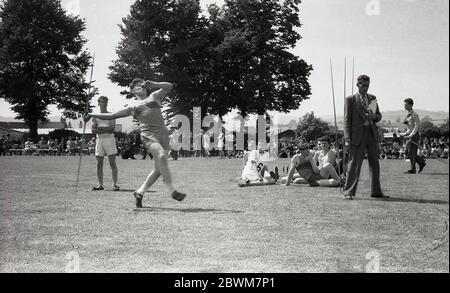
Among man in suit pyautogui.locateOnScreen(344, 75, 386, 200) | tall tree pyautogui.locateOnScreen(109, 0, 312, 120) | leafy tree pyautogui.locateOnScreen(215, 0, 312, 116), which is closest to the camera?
tall tree pyautogui.locateOnScreen(109, 0, 312, 120)

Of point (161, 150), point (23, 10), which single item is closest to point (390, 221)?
point (161, 150)

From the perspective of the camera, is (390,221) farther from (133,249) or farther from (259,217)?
(133,249)

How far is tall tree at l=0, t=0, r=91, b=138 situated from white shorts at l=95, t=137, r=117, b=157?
2740mm

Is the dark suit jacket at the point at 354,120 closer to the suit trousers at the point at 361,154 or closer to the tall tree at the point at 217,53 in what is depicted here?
the suit trousers at the point at 361,154

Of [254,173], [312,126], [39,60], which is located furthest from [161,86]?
[312,126]

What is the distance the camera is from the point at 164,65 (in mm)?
7191

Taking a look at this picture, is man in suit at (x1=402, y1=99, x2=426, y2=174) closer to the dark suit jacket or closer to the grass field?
the dark suit jacket

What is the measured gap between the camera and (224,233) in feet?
21.1

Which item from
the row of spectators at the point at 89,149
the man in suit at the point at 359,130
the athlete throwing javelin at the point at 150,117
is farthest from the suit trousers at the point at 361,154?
the row of spectators at the point at 89,149

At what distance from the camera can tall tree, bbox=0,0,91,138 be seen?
320 inches

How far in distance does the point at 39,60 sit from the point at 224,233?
482 centimetres

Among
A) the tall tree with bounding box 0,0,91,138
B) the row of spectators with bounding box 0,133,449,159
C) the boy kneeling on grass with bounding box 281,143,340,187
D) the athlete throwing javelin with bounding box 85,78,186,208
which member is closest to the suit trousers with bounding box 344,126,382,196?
the boy kneeling on grass with bounding box 281,143,340,187

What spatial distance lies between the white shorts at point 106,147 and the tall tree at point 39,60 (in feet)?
8.99

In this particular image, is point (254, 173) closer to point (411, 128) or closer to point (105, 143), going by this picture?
point (105, 143)
